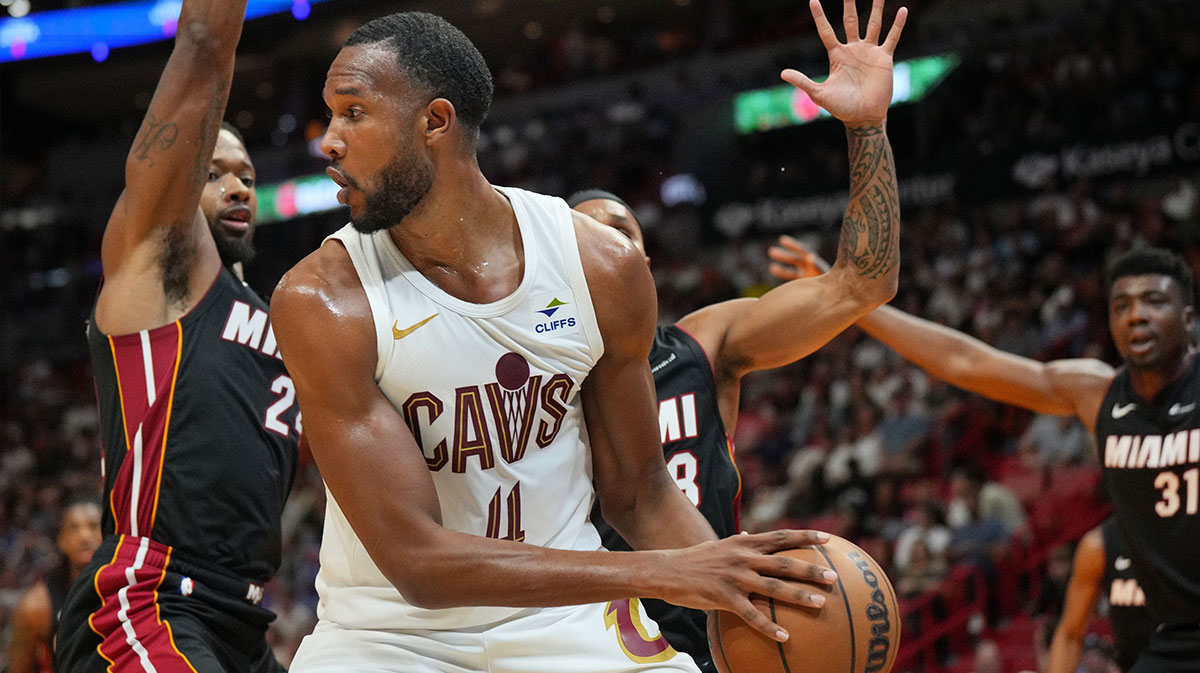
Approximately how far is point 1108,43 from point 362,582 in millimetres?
14205

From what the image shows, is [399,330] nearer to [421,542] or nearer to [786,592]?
[421,542]

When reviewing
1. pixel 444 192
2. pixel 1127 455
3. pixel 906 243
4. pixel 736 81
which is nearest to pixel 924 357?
pixel 1127 455

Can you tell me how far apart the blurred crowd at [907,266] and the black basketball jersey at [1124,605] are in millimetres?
2944

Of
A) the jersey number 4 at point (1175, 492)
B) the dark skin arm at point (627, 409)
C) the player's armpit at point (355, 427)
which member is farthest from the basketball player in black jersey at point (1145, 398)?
the player's armpit at point (355, 427)

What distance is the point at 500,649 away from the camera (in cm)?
277

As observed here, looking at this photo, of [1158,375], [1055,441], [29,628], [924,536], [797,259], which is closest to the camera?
[797,259]

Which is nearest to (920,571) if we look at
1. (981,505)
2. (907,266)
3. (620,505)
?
(981,505)

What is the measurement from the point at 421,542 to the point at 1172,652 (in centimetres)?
396

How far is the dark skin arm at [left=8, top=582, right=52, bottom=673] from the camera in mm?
5879

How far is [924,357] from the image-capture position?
18.4 ft

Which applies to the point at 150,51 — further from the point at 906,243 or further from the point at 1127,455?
the point at 1127,455

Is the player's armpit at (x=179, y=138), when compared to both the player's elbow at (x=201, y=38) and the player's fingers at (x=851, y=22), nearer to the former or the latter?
the player's elbow at (x=201, y=38)

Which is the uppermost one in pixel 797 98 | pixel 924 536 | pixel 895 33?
pixel 797 98

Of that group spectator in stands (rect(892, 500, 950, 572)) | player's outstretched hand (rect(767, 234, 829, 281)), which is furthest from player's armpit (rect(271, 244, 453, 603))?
spectator in stands (rect(892, 500, 950, 572))
